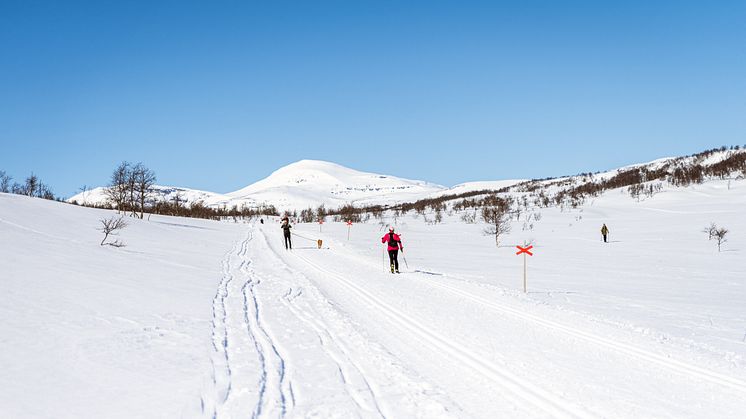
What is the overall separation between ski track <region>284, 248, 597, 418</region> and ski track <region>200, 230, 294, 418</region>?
8.22 ft

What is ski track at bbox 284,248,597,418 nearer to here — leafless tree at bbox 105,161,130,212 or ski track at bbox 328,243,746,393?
ski track at bbox 328,243,746,393

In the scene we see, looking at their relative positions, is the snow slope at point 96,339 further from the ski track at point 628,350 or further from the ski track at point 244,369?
the ski track at point 628,350

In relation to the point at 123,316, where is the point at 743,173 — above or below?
above

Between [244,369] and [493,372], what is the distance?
3208 mm

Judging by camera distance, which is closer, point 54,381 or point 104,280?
point 54,381

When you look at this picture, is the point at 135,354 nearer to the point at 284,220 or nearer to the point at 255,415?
the point at 255,415

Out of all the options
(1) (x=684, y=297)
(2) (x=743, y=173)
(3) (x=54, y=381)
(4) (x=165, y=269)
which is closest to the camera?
(3) (x=54, y=381)

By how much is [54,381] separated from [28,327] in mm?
2100

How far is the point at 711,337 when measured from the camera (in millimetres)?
7996

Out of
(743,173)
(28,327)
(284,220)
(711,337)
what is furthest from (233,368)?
(743,173)

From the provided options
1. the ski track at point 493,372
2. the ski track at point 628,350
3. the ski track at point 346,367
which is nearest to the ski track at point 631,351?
the ski track at point 628,350

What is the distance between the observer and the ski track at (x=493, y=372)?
4633mm

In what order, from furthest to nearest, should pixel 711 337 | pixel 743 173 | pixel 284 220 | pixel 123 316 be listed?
pixel 743 173, pixel 284 220, pixel 711 337, pixel 123 316

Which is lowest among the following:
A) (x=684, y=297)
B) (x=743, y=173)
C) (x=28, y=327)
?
(x=684, y=297)
